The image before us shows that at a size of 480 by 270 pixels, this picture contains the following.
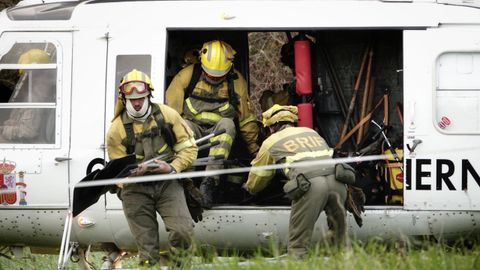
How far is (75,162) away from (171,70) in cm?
149

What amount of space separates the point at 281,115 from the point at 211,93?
0.97 meters

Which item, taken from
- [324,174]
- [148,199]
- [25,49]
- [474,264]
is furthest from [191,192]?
[474,264]

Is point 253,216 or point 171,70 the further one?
point 171,70

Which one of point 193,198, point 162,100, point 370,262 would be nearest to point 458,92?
point 193,198

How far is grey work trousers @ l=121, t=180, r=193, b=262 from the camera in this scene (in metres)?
10.6

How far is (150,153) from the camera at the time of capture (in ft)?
35.1

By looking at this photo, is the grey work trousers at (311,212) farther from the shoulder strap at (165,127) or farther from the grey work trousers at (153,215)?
the shoulder strap at (165,127)

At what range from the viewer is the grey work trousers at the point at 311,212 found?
10.5 metres

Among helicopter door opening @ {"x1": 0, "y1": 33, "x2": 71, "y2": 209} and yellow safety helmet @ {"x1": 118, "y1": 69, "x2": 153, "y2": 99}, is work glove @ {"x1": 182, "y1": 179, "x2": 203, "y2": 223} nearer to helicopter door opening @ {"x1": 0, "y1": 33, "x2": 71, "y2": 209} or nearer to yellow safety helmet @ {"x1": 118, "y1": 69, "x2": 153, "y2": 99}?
yellow safety helmet @ {"x1": 118, "y1": 69, "x2": 153, "y2": 99}

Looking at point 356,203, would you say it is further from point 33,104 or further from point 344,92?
point 33,104

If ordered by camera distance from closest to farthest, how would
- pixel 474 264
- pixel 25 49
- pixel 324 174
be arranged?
pixel 474 264, pixel 324 174, pixel 25 49

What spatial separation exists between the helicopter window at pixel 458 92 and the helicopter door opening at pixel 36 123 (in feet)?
10.7

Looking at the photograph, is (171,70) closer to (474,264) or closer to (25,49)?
(25,49)

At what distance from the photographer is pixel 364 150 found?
38.1 ft
